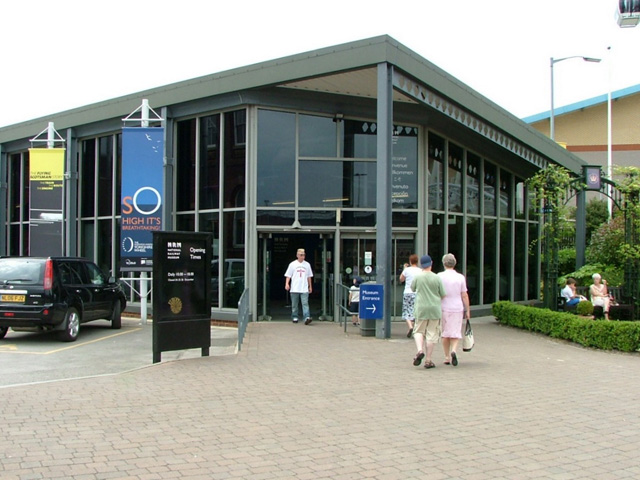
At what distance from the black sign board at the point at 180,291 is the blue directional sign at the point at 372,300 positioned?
135 inches

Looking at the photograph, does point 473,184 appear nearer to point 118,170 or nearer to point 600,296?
point 600,296

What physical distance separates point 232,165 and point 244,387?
8.54 metres

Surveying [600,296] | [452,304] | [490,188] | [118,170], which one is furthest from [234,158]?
[600,296]

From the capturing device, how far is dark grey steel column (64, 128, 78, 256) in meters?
19.7

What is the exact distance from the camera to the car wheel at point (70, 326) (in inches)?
496

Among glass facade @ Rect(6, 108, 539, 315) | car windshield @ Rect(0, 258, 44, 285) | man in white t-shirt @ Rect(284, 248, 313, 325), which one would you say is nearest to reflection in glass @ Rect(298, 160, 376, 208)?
glass facade @ Rect(6, 108, 539, 315)

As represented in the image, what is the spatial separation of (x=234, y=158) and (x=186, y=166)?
5.88ft

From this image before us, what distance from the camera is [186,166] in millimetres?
16828

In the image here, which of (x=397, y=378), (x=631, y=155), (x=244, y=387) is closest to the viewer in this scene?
(x=244, y=387)

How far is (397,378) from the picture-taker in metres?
8.78

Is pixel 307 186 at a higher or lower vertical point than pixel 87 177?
lower

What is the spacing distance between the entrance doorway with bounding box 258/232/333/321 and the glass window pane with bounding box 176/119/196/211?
2.61 m

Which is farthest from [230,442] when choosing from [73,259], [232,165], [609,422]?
[232,165]

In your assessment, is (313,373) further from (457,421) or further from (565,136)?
(565,136)
